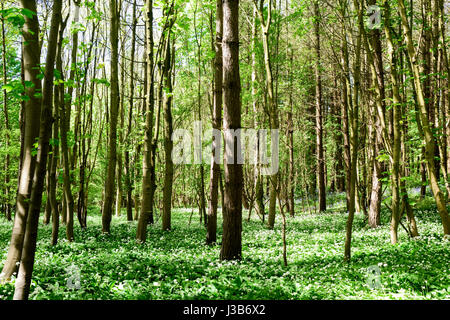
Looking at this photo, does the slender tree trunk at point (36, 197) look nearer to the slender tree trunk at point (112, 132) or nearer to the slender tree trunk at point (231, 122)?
the slender tree trunk at point (231, 122)

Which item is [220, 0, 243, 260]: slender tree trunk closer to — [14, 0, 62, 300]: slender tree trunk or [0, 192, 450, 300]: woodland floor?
[0, 192, 450, 300]: woodland floor

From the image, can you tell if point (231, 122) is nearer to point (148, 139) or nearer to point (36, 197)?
point (148, 139)

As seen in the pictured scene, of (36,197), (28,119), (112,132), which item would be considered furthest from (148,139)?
(36,197)

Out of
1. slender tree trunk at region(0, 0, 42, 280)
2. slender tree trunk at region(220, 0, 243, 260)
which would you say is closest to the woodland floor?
slender tree trunk at region(220, 0, 243, 260)

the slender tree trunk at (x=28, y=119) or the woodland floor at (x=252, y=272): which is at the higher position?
the slender tree trunk at (x=28, y=119)

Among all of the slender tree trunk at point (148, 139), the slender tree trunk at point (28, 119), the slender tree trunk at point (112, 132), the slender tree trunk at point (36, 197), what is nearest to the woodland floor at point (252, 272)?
the slender tree trunk at point (148, 139)

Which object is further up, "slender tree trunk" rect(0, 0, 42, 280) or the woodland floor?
"slender tree trunk" rect(0, 0, 42, 280)

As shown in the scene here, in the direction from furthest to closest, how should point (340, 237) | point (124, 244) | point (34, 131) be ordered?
point (340, 237) → point (124, 244) → point (34, 131)

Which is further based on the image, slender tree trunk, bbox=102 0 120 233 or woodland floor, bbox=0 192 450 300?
slender tree trunk, bbox=102 0 120 233

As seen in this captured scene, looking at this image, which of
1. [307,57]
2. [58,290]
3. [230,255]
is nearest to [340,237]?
[230,255]

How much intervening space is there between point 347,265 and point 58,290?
510cm

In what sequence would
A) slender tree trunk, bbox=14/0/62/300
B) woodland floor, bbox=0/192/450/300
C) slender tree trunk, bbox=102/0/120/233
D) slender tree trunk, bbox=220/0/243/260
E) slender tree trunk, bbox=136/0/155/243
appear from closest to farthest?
1. slender tree trunk, bbox=14/0/62/300
2. woodland floor, bbox=0/192/450/300
3. slender tree trunk, bbox=220/0/243/260
4. slender tree trunk, bbox=136/0/155/243
5. slender tree trunk, bbox=102/0/120/233

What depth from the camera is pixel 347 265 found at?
21.1 feet
